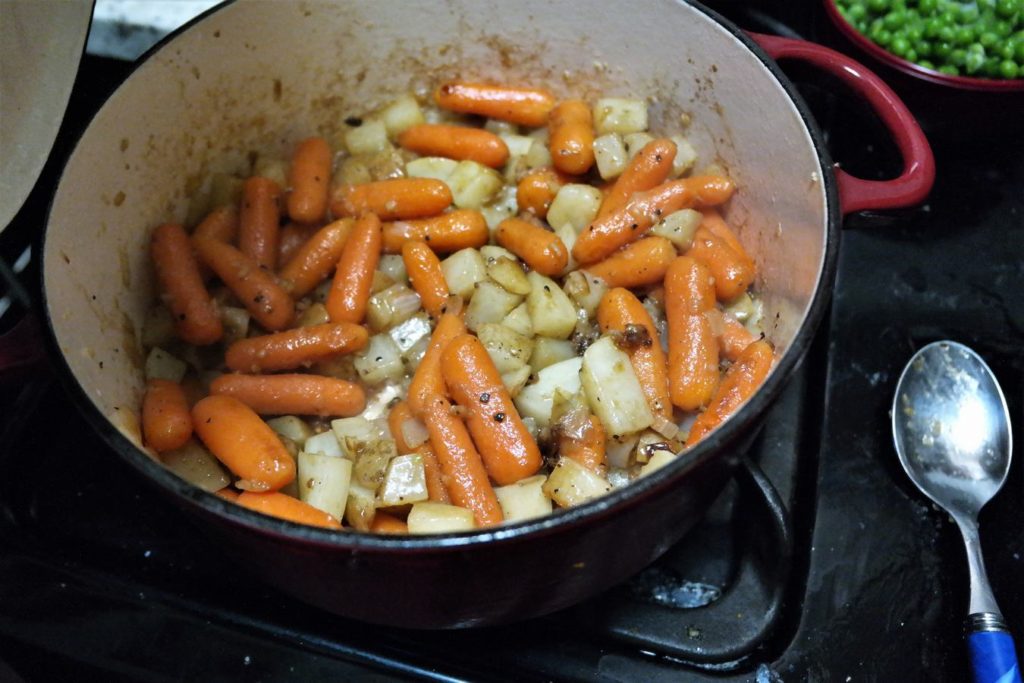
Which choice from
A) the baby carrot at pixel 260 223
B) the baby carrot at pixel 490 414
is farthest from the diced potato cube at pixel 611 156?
the baby carrot at pixel 260 223

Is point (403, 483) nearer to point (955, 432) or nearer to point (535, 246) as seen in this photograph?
point (535, 246)

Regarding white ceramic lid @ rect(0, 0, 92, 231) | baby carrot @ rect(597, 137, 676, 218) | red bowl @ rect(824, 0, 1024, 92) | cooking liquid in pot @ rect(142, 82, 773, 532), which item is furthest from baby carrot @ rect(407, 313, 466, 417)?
red bowl @ rect(824, 0, 1024, 92)

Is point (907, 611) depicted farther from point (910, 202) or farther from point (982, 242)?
point (982, 242)

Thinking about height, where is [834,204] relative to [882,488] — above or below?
above

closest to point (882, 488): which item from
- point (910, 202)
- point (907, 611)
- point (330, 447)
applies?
point (907, 611)

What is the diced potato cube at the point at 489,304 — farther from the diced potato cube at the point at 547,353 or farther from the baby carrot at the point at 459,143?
the baby carrot at the point at 459,143

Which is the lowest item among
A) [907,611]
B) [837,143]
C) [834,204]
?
[907,611]

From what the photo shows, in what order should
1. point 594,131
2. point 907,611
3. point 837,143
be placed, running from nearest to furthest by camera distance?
point 907,611 < point 594,131 < point 837,143

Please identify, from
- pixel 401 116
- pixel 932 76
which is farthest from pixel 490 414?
pixel 932 76
